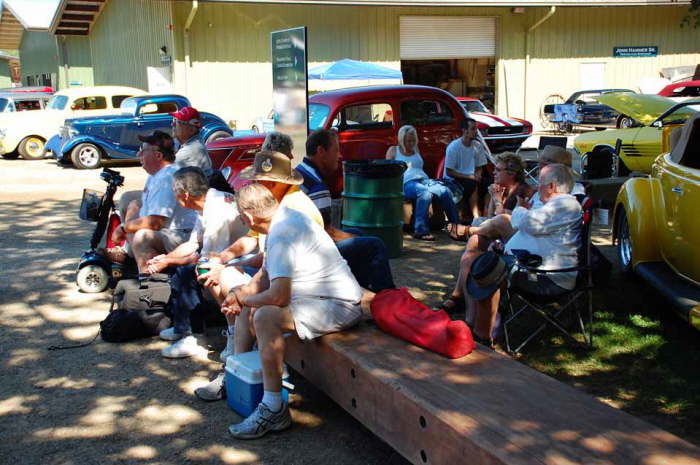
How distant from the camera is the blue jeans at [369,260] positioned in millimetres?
5242

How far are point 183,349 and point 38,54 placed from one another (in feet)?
132

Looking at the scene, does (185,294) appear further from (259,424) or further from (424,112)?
(424,112)

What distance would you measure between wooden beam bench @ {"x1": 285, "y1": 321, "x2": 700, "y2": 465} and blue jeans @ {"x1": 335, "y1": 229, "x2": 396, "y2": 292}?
99 cm

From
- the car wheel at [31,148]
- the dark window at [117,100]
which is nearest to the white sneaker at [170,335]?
the dark window at [117,100]

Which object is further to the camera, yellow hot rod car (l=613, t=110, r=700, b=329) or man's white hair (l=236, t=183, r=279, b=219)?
yellow hot rod car (l=613, t=110, r=700, b=329)

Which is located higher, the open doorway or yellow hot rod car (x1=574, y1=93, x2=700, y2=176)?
the open doorway

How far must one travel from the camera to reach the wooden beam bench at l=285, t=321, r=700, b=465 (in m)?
2.83

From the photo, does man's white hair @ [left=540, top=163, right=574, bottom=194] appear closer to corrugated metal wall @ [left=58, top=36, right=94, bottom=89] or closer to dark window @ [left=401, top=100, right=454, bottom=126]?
dark window @ [left=401, top=100, right=454, bottom=126]

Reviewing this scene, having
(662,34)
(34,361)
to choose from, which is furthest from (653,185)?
→ (662,34)

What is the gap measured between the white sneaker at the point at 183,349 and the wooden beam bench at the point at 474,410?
1368mm

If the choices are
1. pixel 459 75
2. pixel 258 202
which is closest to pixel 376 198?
pixel 258 202

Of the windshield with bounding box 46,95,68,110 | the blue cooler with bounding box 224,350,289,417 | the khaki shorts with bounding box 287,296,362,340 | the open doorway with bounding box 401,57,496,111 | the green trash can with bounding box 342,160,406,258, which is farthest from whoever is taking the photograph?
the open doorway with bounding box 401,57,496,111

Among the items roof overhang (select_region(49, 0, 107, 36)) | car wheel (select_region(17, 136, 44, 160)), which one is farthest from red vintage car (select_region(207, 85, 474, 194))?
roof overhang (select_region(49, 0, 107, 36))

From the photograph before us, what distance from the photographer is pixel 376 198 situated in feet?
25.0
